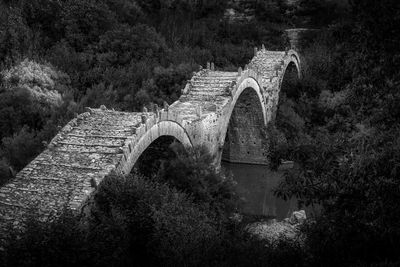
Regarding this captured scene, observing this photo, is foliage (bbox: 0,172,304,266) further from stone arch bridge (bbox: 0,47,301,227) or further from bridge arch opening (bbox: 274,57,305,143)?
bridge arch opening (bbox: 274,57,305,143)

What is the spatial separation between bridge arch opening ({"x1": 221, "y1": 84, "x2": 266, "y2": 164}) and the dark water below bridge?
22.2 inches

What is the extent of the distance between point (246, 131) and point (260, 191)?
4.20 m

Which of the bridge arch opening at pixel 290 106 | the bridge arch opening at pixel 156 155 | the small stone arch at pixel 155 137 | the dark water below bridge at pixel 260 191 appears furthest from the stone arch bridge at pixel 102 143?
the bridge arch opening at pixel 290 106

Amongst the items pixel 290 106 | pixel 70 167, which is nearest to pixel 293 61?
pixel 290 106

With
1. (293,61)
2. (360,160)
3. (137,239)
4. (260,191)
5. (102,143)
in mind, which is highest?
(293,61)

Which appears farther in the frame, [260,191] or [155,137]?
[260,191]

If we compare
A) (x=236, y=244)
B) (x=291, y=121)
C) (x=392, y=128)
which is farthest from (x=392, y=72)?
(x=291, y=121)

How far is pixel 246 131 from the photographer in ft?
104

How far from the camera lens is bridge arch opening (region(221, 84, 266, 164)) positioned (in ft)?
99.1

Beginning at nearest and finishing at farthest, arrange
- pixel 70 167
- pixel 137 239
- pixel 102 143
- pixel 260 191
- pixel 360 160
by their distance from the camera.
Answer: pixel 360 160 < pixel 137 239 < pixel 70 167 < pixel 102 143 < pixel 260 191

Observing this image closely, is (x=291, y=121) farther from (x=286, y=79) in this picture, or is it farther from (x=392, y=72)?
(x=392, y=72)

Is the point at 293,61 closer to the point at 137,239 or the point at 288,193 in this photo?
the point at 137,239

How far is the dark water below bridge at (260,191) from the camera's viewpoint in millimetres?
26656

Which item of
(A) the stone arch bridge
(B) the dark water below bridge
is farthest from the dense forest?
(B) the dark water below bridge
